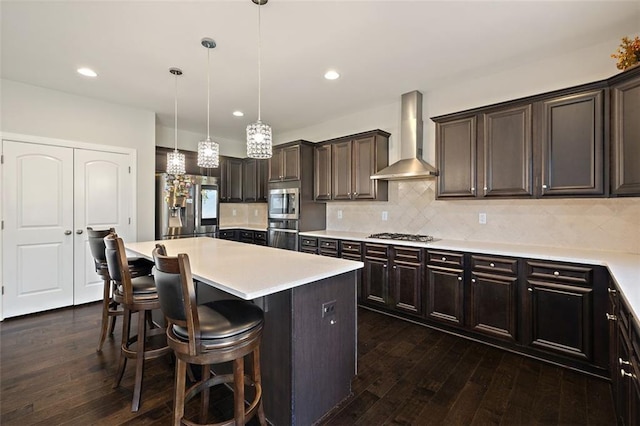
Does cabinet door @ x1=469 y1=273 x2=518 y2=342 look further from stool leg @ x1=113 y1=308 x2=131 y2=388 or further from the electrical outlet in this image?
stool leg @ x1=113 y1=308 x2=131 y2=388

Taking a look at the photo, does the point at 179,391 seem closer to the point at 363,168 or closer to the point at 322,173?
the point at 363,168

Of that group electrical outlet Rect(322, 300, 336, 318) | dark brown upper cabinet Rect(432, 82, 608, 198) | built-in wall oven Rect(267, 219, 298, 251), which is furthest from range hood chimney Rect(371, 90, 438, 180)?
electrical outlet Rect(322, 300, 336, 318)

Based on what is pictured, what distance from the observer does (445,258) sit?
2.97 meters

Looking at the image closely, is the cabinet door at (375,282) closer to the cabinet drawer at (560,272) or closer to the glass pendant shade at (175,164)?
the cabinet drawer at (560,272)

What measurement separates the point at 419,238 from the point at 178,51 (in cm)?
320

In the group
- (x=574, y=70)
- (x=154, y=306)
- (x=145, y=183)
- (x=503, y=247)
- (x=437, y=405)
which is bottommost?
(x=437, y=405)

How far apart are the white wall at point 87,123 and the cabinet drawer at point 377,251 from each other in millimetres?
3257

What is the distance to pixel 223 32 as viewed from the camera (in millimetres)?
2398

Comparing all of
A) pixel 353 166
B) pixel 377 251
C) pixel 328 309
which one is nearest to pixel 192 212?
pixel 353 166

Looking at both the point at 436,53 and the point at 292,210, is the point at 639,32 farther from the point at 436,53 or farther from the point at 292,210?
the point at 292,210

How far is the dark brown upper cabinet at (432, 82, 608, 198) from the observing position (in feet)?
7.87

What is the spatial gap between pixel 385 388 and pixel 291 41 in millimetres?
2885

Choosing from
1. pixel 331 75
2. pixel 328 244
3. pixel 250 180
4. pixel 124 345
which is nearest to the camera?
pixel 124 345

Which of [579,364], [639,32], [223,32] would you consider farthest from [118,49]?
[579,364]
